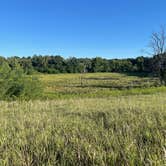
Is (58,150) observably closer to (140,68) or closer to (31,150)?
(31,150)

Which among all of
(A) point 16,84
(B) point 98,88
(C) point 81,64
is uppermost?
(C) point 81,64

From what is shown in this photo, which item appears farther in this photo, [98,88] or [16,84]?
[98,88]

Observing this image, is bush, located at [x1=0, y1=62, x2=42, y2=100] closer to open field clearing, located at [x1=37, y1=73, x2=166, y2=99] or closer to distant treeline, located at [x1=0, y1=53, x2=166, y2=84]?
open field clearing, located at [x1=37, y1=73, x2=166, y2=99]

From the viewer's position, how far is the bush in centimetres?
1978

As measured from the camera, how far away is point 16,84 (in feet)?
66.7

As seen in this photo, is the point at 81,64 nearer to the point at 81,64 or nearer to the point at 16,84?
the point at 81,64

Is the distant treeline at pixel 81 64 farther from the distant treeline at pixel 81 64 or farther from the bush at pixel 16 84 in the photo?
the bush at pixel 16 84

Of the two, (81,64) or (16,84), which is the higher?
(81,64)

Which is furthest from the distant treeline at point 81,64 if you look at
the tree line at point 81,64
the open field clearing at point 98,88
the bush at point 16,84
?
the bush at point 16,84

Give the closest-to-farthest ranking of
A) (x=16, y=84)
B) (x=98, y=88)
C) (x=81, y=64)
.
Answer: (x=16, y=84) → (x=98, y=88) → (x=81, y=64)

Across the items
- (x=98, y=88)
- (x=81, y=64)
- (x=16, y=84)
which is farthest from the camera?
(x=81, y=64)

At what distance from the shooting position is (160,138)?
2812mm

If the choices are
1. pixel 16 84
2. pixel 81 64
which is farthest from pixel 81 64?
pixel 16 84

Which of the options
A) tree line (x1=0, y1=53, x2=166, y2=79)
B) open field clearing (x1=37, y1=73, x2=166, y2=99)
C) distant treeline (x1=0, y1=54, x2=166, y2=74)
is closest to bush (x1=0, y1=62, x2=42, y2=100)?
open field clearing (x1=37, y1=73, x2=166, y2=99)
